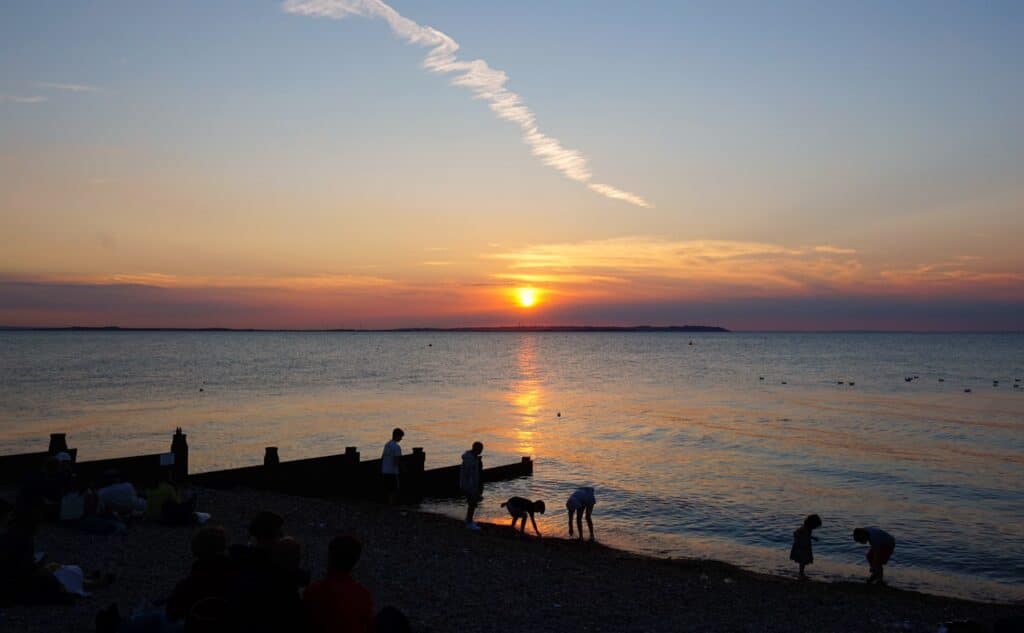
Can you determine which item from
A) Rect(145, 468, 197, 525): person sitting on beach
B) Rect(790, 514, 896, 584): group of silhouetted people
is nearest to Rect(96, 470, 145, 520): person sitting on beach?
Rect(145, 468, 197, 525): person sitting on beach

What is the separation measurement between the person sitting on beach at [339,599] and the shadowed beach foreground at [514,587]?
3.20 m

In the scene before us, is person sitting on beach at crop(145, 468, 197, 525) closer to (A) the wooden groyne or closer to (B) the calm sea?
(A) the wooden groyne

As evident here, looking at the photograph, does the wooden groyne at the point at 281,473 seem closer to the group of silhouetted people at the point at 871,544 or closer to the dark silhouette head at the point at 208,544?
the group of silhouetted people at the point at 871,544

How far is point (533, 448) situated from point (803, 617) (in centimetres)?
2334

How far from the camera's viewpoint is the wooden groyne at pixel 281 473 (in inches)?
730

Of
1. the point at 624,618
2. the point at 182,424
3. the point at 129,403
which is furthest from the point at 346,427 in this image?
the point at 624,618

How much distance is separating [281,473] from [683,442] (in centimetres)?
2187

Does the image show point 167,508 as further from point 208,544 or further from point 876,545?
point 876,545

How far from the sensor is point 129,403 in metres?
49.8

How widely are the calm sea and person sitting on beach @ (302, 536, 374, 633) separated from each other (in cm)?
1296

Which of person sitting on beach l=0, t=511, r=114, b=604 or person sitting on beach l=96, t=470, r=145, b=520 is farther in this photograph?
person sitting on beach l=96, t=470, r=145, b=520

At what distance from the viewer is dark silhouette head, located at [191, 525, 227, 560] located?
21.0 ft

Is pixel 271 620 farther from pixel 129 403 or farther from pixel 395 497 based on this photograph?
pixel 129 403

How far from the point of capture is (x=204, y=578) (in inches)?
252
